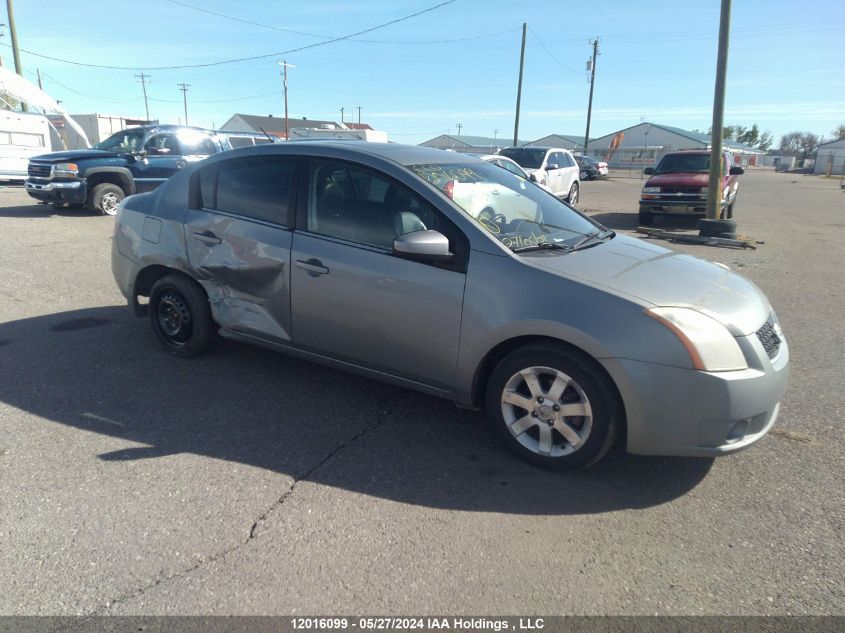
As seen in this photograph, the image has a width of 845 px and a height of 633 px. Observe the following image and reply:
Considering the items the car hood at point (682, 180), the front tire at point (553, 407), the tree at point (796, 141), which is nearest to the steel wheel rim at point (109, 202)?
the car hood at point (682, 180)

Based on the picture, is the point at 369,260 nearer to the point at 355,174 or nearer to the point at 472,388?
the point at 355,174

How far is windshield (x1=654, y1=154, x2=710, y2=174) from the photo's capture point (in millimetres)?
14602

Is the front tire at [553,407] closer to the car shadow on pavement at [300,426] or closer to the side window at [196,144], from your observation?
the car shadow on pavement at [300,426]

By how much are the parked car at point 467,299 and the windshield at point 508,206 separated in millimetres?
21

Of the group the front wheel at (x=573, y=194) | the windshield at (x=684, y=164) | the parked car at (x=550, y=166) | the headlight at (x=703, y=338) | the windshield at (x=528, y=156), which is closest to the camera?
the headlight at (x=703, y=338)

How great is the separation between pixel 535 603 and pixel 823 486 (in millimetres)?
1911

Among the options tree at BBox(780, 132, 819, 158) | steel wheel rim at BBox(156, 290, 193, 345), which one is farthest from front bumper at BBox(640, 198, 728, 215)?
tree at BBox(780, 132, 819, 158)

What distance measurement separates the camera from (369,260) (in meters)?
3.76

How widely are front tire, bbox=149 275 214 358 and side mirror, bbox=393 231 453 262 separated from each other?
2000 mm

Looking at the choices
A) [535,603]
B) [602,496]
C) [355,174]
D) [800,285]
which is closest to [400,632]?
[535,603]

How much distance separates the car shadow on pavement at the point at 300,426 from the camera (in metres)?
3.25

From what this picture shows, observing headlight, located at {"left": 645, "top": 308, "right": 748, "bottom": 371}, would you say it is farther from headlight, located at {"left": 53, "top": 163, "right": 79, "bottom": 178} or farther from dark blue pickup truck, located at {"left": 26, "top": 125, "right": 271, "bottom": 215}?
headlight, located at {"left": 53, "top": 163, "right": 79, "bottom": 178}

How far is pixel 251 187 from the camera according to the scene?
438 cm

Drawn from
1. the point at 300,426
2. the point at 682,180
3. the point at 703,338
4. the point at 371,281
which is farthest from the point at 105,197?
the point at 703,338
